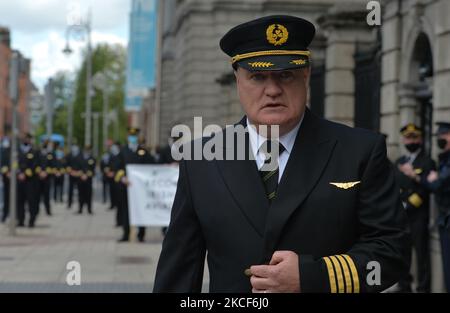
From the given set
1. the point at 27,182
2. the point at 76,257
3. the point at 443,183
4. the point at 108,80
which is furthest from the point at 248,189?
the point at 108,80

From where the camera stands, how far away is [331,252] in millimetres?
3152

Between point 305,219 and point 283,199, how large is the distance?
0.10 metres

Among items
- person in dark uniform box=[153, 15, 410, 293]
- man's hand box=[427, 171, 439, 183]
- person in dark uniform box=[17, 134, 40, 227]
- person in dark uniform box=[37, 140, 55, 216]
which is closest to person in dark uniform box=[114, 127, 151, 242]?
person in dark uniform box=[17, 134, 40, 227]

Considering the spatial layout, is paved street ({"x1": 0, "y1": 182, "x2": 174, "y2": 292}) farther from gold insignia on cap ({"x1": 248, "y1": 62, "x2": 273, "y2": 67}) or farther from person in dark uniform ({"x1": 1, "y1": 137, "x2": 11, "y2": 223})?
gold insignia on cap ({"x1": 248, "y1": 62, "x2": 273, "y2": 67})

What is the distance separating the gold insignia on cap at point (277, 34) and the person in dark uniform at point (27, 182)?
1862 cm

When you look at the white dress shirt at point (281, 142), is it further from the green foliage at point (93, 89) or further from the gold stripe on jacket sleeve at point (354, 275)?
the green foliage at point (93, 89)

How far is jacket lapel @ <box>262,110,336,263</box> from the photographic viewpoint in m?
3.14

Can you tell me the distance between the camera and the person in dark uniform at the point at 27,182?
21578 mm

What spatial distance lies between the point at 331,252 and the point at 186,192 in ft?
1.81

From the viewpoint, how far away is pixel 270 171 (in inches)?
130

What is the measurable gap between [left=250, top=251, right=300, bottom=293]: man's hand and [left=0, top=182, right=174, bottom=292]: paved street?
7.74 metres

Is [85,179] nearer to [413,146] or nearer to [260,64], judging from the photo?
[413,146]

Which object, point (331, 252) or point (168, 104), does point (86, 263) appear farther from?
point (168, 104)

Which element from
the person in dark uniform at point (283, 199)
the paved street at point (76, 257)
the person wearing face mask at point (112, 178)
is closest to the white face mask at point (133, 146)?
the paved street at point (76, 257)
